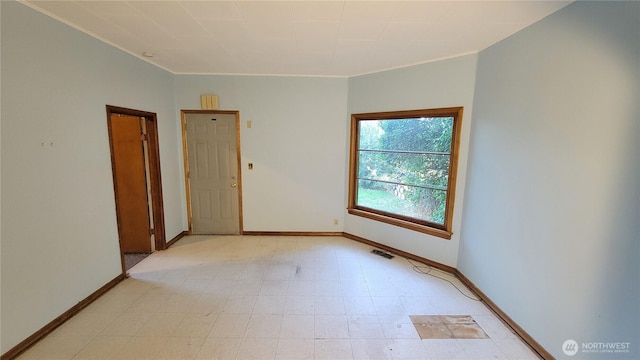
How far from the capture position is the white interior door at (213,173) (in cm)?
388

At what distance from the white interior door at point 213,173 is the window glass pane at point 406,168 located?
79.6 inches

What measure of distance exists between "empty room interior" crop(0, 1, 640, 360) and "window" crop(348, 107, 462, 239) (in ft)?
0.10

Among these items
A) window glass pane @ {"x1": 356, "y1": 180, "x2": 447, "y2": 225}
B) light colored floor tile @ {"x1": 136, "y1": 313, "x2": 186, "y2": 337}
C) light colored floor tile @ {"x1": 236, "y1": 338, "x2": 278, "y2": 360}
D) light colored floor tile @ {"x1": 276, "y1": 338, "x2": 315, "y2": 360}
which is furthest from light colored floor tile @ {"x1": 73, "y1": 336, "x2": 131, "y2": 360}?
window glass pane @ {"x1": 356, "y1": 180, "x2": 447, "y2": 225}

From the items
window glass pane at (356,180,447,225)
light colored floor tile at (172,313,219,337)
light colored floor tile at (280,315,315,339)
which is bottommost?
light colored floor tile at (172,313,219,337)

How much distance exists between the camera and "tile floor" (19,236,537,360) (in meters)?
1.85

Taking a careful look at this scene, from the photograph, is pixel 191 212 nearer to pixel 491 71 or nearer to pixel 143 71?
pixel 143 71

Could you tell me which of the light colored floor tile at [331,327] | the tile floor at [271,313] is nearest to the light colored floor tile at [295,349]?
the tile floor at [271,313]

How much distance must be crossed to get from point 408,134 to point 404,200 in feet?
2.86

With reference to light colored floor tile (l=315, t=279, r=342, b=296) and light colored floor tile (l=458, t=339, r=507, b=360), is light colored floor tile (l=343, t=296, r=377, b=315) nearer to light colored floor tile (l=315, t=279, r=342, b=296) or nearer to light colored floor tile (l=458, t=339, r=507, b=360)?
light colored floor tile (l=315, t=279, r=342, b=296)

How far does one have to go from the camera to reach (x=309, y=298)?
2482mm

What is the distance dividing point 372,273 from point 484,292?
110cm

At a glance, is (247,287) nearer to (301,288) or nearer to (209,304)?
(209,304)

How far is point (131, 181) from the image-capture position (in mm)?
3352

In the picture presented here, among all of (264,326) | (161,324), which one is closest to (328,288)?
(264,326)
